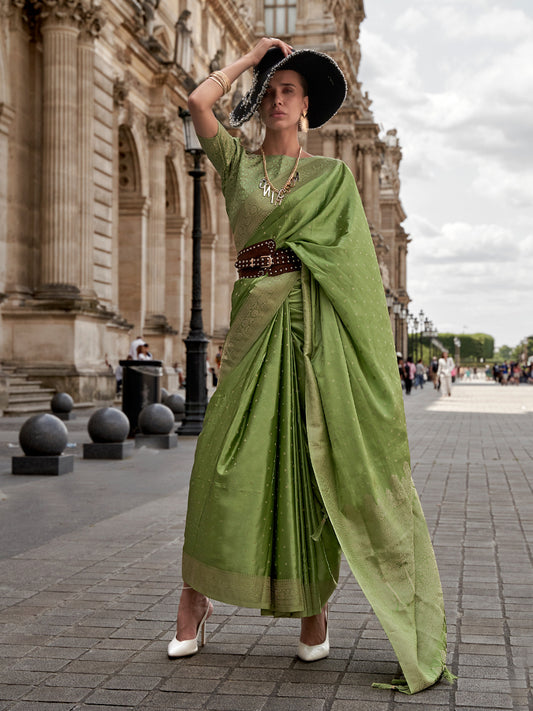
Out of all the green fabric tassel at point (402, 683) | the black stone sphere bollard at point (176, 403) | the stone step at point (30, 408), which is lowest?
the green fabric tassel at point (402, 683)

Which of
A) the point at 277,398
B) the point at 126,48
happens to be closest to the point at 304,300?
the point at 277,398

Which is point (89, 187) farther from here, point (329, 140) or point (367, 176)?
point (367, 176)

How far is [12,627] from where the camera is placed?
14.1 ft

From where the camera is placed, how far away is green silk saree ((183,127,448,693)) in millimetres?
3525

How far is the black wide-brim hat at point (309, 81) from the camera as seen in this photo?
3846 mm

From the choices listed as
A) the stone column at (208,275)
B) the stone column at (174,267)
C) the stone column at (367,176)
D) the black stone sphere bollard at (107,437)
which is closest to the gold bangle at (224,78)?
the black stone sphere bollard at (107,437)

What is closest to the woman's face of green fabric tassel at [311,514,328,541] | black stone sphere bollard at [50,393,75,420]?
green fabric tassel at [311,514,328,541]

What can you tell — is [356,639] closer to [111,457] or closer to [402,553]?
[402,553]

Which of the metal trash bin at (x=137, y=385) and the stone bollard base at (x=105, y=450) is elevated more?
the metal trash bin at (x=137, y=385)

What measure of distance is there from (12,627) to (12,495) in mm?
4319

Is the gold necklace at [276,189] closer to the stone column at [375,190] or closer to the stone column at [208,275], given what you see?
the stone column at [208,275]

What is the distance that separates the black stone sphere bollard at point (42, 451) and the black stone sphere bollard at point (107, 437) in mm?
1528

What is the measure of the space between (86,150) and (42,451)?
501 inches

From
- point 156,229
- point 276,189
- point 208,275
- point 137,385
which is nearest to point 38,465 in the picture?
point 137,385
